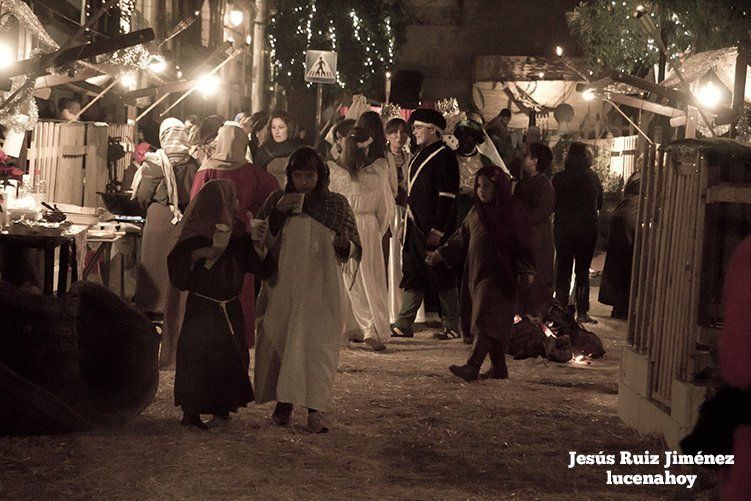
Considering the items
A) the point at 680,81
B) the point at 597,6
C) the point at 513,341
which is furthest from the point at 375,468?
the point at 597,6

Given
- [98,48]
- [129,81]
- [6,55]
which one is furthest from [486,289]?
[129,81]

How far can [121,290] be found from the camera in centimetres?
1476

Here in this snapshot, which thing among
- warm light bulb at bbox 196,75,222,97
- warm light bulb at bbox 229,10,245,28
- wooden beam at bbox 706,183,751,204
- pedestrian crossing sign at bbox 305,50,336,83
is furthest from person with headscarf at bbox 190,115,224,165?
warm light bulb at bbox 229,10,245,28

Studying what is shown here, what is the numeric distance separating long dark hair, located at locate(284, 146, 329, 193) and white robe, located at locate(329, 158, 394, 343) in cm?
394

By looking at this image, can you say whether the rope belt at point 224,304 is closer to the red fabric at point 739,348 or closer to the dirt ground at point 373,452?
the dirt ground at point 373,452

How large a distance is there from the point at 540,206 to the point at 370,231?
1.97 meters

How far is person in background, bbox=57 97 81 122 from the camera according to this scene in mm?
16547

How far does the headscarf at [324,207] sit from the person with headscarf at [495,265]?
2227 millimetres

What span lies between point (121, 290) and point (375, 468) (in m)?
7.88

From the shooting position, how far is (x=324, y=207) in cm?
859

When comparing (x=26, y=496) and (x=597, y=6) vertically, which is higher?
(x=597, y=6)

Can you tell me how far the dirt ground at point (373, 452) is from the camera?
6918 millimetres

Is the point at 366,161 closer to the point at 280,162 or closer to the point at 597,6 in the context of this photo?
the point at 280,162

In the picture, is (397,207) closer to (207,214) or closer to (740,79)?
(740,79)
